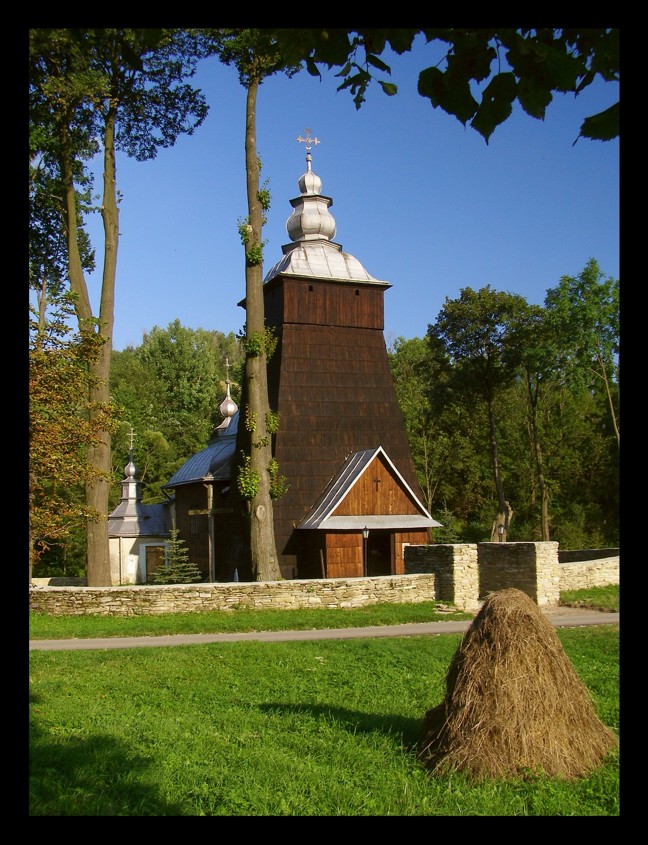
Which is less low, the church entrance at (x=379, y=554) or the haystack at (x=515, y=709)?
the haystack at (x=515, y=709)

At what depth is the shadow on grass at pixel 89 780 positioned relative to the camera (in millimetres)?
5312

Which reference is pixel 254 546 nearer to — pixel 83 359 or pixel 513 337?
pixel 83 359

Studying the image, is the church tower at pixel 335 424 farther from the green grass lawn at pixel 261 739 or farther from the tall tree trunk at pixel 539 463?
the tall tree trunk at pixel 539 463

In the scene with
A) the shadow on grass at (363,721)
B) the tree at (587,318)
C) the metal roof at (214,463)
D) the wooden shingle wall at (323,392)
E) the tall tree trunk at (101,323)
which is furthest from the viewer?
the tree at (587,318)

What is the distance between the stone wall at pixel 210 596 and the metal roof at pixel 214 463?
441 inches

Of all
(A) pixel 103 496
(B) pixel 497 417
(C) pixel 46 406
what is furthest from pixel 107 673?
(B) pixel 497 417

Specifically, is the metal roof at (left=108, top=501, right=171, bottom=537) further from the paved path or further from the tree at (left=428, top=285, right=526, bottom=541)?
the paved path

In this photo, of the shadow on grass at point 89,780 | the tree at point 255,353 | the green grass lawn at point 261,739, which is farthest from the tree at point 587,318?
the shadow on grass at point 89,780

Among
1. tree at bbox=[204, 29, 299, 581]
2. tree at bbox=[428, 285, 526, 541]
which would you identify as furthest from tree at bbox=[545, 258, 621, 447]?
tree at bbox=[204, 29, 299, 581]

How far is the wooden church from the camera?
25.0 m

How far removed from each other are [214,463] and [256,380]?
907 cm
